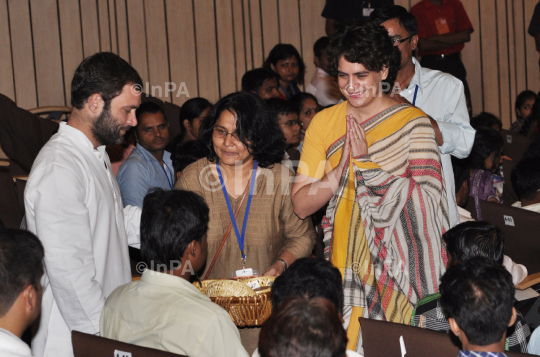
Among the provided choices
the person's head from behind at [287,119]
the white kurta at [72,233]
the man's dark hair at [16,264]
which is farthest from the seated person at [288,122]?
the man's dark hair at [16,264]

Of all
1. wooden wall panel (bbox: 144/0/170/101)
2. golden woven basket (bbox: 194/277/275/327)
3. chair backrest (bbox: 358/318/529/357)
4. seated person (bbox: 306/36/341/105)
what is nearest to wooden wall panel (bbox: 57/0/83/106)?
wooden wall panel (bbox: 144/0/170/101)

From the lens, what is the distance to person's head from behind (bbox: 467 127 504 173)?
4.68 m

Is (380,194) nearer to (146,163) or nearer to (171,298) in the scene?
(171,298)

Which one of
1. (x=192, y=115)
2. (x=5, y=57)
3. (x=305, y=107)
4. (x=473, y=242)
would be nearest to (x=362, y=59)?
(x=473, y=242)

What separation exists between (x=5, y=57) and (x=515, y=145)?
5333mm

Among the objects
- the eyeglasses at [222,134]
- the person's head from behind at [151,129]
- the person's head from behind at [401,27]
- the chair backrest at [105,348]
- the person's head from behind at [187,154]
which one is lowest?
the chair backrest at [105,348]

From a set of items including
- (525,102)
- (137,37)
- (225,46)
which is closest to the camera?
(137,37)

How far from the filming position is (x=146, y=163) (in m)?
3.60

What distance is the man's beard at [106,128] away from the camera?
2174mm

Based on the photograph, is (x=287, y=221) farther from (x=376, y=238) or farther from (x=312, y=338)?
(x=312, y=338)

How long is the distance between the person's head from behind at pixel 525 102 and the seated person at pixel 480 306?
5.80 m

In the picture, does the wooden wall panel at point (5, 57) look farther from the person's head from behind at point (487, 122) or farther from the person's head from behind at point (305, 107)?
the person's head from behind at point (487, 122)

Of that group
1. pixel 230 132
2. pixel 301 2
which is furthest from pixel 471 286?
pixel 301 2

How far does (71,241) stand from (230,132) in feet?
2.77
